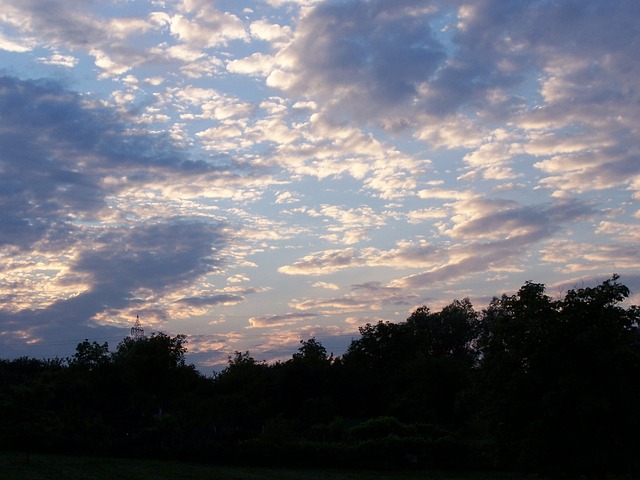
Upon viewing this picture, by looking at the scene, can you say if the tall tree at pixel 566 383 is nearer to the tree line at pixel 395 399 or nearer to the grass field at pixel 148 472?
the tree line at pixel 395 399

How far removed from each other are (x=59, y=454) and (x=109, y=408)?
A: 1201cm

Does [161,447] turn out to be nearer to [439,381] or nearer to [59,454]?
[59,454]

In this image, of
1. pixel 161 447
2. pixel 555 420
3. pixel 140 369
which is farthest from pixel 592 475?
pixel 140 369

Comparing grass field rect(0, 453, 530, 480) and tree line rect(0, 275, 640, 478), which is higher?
tree line rect(0, 275, 640, 478)

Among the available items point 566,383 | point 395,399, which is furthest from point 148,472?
point 395,399

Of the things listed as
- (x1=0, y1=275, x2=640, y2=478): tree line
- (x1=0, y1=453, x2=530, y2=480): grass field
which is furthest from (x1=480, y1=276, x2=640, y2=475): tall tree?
(x1=0, y1=453, x2=530, y2=480): grass field

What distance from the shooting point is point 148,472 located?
35.8m

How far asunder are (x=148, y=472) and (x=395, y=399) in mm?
38544

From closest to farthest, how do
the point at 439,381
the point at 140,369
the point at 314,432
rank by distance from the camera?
the point at 314,432
the point at 140,369
the point at 439,381

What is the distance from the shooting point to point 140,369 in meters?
56.4

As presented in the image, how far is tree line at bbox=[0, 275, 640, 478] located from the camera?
1953cm

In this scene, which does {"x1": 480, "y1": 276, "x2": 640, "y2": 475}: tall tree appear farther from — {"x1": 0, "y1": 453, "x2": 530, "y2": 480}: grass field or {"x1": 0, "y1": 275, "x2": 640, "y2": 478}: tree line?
{"x1": 0, "y1": 453, "x2": 530, "y2": 480}: grass field

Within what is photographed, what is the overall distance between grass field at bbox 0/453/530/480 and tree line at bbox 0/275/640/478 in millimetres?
1810

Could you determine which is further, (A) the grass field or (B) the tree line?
(A) the grass field
